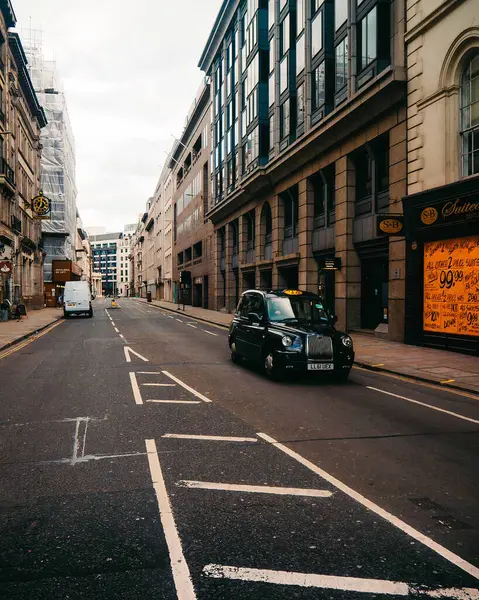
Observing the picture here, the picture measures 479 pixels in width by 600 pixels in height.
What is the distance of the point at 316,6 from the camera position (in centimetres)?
2445

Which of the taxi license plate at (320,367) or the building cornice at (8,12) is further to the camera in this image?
the building cornice at (8,12)

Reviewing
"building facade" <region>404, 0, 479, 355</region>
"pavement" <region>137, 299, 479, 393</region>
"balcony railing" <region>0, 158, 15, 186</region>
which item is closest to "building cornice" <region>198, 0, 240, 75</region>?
"balcony railing" <region>0, 158, 15, 186</region>

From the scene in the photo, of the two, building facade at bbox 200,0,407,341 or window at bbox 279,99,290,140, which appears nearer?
building facade at bbox 200,0,407,341

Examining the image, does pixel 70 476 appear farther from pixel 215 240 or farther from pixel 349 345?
pixel 215 240

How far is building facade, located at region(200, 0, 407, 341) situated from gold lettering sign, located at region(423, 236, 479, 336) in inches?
50.9

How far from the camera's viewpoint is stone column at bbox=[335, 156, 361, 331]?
2161 cm

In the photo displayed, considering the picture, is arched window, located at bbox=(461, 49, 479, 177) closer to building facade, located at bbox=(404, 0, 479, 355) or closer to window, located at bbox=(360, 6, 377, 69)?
building facade, located at bbox=(404, 0, 479, 355)

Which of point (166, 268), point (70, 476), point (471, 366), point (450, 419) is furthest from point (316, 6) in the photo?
point (166, 268)

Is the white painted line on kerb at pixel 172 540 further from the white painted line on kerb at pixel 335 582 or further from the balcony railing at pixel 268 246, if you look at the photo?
the balcony railing at pixel 268 246

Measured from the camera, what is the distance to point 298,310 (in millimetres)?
11867

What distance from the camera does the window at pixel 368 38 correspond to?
19311mm

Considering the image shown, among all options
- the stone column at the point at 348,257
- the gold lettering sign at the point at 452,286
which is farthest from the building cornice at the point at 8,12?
the gold lettering sign at the point at 452,286

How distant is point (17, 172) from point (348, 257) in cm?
3013

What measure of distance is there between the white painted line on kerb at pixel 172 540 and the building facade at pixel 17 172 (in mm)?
22519
